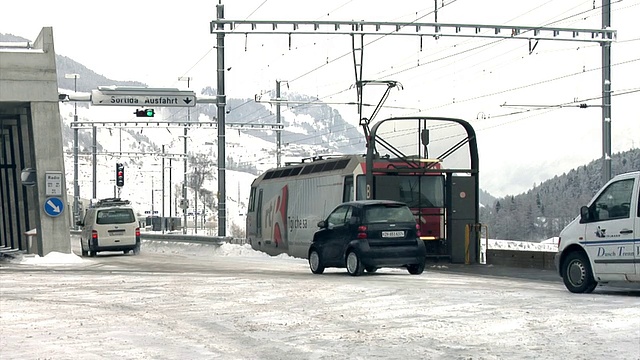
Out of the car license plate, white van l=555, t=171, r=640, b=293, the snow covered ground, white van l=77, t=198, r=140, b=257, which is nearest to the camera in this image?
the snow covered ground

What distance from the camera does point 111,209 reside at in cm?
3653

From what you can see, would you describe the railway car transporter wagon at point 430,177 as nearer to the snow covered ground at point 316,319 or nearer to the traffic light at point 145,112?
the snow covered ground at point 316,319

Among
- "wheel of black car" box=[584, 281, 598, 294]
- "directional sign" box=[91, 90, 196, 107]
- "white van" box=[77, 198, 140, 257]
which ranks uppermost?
"directional sign" box=[91, 90, 196, 107]

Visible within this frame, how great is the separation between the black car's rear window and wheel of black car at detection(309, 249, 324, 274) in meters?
1.92

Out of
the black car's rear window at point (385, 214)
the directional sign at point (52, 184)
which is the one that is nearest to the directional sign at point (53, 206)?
the directional sign at point (52, 184)

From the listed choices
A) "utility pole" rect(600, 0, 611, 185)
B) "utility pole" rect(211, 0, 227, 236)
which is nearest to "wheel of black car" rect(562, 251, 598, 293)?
"utility pole" rect(600, 0, 611, 185)

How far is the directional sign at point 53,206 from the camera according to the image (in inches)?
1195

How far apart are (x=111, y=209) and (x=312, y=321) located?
2516 centimetres

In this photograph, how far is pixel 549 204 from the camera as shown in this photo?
112 metres

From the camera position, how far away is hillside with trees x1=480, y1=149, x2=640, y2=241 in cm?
10119

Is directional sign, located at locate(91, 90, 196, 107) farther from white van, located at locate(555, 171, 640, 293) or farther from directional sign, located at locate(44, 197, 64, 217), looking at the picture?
white van, located at locate(555, 171, 640, 293)

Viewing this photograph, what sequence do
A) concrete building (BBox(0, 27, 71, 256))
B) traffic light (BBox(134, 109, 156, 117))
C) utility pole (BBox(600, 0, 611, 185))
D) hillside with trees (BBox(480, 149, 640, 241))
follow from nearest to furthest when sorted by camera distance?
utility pole (BBox(600, 0, 611, 185)) → concrete building (BBox(0, 27, 71, 256)) → traffic light (BBox(134, 109, 156, 117)) → hillside with trees (BBox(480, 149, 640, 241))

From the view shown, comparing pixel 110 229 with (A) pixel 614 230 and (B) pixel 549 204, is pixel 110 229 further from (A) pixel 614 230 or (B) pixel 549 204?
(B) pixel 549 204

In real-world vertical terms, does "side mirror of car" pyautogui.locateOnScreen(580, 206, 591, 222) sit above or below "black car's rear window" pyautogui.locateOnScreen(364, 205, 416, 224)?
above
